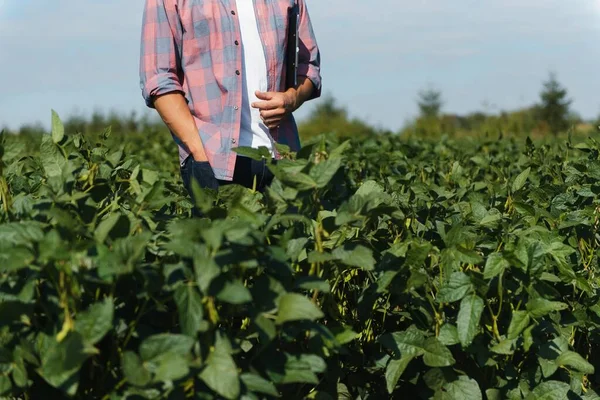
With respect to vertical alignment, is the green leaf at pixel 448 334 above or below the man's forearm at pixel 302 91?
below

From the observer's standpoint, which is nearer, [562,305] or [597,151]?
[562,305]

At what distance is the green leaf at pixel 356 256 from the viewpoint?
7.95 ft

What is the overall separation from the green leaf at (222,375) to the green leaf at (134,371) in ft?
0.43

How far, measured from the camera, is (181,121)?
365 centimetres

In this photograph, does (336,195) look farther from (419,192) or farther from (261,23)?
(261,23)

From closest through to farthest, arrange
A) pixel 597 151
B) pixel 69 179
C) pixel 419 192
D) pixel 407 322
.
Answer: pixel 69 179
pixel 407 322
pixel 419 192
pixel 597 151

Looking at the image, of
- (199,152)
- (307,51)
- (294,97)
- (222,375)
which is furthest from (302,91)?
(222,375)

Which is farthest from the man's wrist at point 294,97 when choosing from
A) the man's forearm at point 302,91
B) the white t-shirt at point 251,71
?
the white t-shirt at point 251,71

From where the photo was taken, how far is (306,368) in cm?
234

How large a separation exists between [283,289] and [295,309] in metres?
0.12

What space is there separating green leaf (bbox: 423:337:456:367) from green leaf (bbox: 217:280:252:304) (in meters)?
0.84

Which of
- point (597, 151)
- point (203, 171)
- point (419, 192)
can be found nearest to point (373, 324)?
point (419, 192)

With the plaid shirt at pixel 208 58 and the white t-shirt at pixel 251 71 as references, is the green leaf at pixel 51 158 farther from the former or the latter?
the white t-shirt at pixel 251 71

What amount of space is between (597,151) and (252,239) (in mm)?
2820
